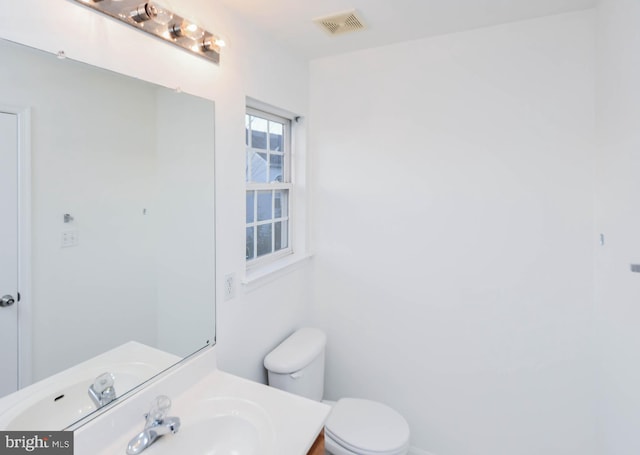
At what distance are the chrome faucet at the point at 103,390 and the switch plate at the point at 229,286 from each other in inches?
22.4

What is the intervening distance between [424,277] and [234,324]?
1168mm

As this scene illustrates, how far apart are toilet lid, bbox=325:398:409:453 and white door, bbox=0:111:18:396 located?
4.56 feet

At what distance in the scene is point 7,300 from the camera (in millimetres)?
858

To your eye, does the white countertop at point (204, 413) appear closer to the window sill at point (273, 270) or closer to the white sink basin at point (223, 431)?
the white sink basin at point (223, 431)

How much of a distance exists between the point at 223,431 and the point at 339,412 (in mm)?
844

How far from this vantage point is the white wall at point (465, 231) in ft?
5.62

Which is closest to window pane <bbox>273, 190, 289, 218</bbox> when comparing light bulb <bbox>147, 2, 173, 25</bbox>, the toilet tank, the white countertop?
the toilet tank

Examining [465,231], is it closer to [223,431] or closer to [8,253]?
[223,431]

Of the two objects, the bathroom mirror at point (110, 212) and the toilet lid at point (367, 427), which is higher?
the bathroom mirror at point (110, 212)

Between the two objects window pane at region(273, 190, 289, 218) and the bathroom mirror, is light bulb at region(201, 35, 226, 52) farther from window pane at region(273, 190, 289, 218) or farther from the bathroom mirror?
window pane at region(273, 190, 289, 218)

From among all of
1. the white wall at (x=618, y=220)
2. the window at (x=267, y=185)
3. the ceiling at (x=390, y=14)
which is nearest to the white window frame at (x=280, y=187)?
the window at (x=267, y=185)

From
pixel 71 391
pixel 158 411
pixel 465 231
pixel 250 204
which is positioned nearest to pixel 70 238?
pixel 71 391

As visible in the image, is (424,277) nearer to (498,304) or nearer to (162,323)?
(498,304)

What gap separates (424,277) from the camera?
6.68 ft
